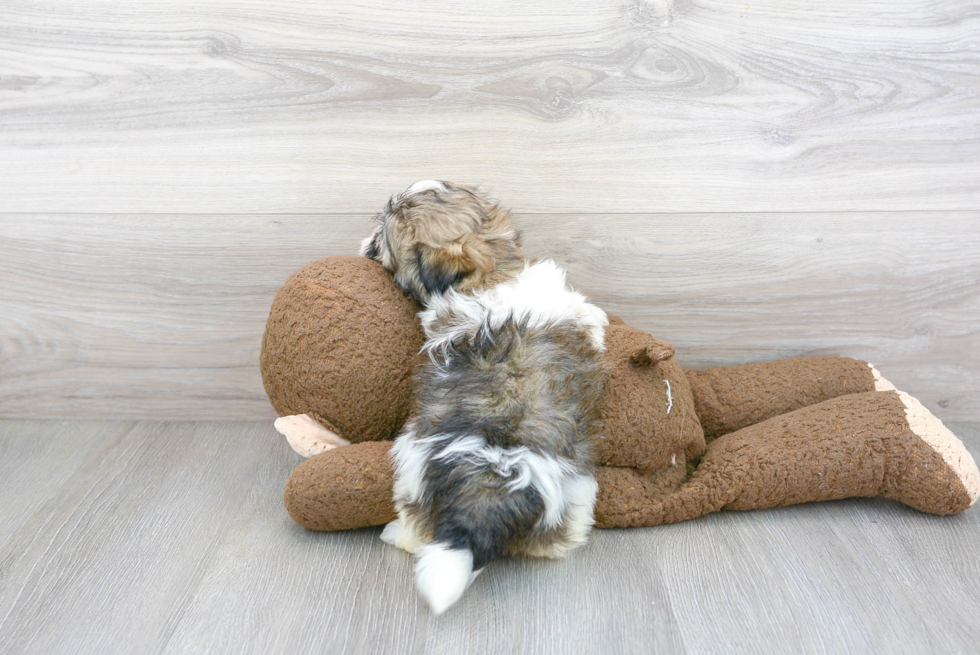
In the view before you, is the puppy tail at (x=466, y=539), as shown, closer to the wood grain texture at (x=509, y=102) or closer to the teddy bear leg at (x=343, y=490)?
the teddy bear leg at (x=343, y=490)

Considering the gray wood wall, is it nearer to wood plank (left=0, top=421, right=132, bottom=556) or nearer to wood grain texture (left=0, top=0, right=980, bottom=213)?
wood grain texture (left=0, top=0, right=980, bottom=213)

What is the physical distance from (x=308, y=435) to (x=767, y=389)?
38.1 inches

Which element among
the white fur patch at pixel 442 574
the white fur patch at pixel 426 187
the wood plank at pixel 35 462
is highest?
the white fur patch at pixel 426 187

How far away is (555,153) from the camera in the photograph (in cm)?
148

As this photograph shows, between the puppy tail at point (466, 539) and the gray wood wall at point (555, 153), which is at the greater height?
the gray wood wall at point (555, 153)

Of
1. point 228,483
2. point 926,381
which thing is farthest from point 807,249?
point 228,483

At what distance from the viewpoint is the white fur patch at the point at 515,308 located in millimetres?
1167

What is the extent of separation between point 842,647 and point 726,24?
1200mm

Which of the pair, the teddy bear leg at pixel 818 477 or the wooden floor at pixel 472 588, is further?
the teddy bear leg at pixel 818 477

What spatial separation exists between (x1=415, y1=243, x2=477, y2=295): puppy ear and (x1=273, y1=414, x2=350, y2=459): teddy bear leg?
35 centimetres

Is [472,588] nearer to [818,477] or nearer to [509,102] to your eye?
[818,477]

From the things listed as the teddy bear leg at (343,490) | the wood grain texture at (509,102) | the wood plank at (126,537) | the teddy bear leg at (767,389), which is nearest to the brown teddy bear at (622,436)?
the teddy bear leg at (343,490)

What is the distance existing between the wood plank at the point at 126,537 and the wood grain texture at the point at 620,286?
6.9 inches

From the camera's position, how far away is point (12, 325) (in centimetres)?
165
